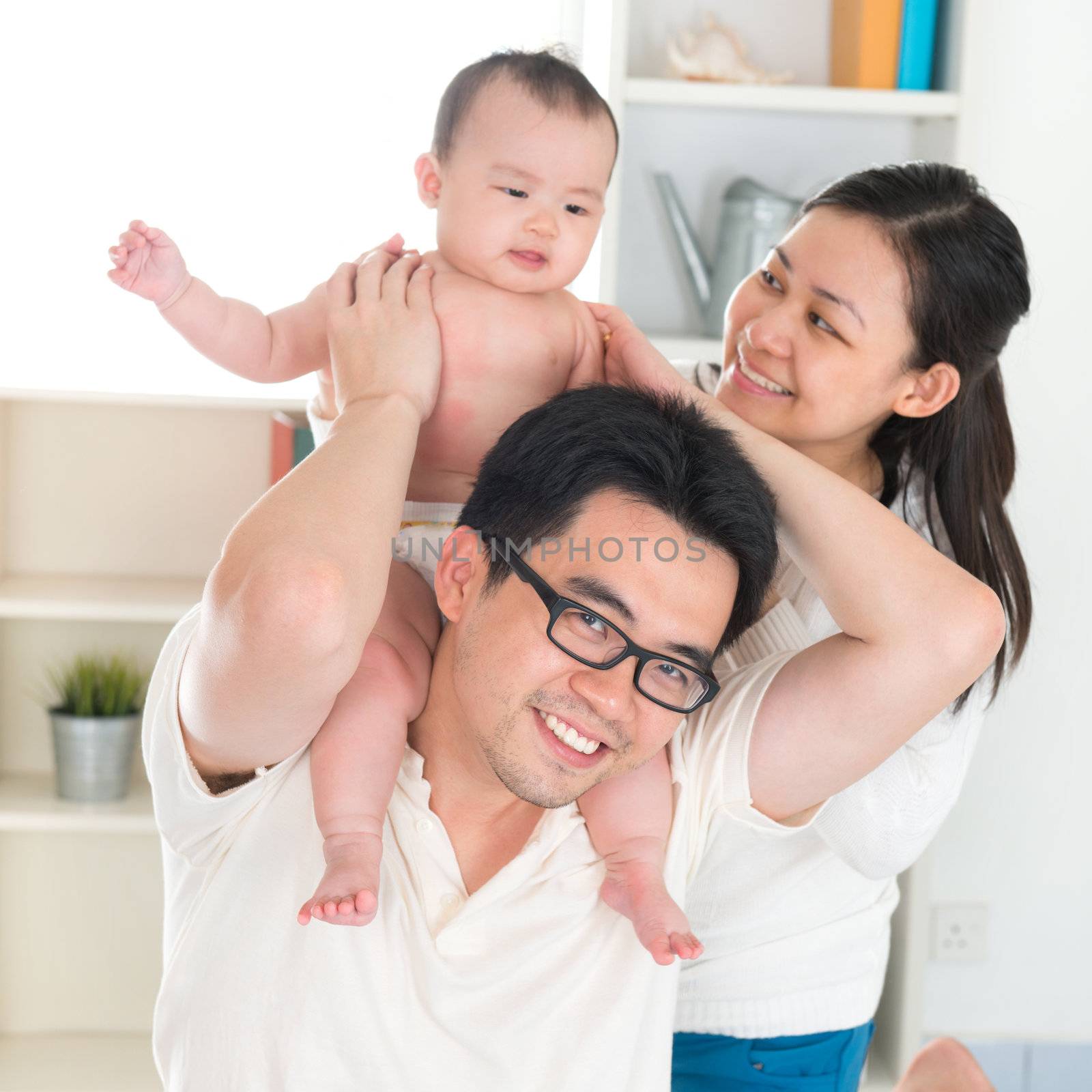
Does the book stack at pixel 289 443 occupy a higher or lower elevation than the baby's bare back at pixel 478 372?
lower

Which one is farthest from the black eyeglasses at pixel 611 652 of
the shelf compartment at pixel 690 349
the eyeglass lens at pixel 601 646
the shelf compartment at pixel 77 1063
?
the shelf compartment at pixel 77 1063

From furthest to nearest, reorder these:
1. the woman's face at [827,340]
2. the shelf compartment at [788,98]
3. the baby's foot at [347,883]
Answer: the shelf compartment at [788,98], the woman's face at [827,340], the baby's foot at [347,883]

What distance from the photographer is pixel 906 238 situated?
1.62 meters

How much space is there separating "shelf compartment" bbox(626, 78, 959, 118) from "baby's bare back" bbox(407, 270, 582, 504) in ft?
3.18

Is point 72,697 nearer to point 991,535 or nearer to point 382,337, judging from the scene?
point 382,337

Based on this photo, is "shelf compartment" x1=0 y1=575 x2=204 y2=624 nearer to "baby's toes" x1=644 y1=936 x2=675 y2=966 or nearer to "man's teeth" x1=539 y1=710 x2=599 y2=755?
"man's teeth" x1=539 y1=710 x2=599 y2=755

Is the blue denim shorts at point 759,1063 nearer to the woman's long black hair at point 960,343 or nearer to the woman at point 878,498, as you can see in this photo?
the woman at point 878,498

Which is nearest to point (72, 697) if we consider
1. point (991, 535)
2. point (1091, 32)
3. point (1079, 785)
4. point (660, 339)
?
point (660, 339)

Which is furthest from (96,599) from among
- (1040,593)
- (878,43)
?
(1040,593)

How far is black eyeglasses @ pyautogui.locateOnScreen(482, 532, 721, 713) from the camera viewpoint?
124 cm

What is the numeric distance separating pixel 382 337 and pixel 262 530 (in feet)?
1.21

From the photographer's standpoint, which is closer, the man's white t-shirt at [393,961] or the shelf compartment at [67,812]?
the man's white t-shirt at [393,961]

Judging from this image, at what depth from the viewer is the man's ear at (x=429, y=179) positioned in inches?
63.2

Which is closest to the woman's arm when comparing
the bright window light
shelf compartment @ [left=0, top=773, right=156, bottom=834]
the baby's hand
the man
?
the man
